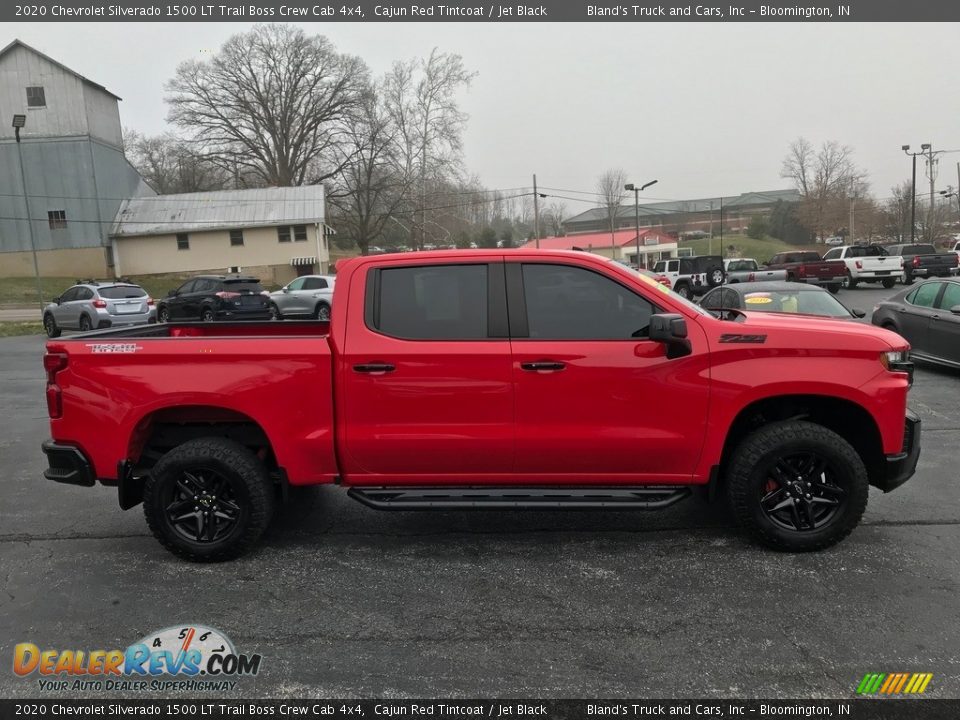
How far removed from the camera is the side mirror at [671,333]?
12.5ft

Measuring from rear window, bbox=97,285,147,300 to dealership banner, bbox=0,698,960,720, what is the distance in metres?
19.4

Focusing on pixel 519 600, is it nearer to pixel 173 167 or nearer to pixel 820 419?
pixel 820 419

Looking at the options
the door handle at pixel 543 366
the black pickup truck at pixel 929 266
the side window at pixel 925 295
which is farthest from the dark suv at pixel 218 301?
the black pickup truck at pixel 929 266

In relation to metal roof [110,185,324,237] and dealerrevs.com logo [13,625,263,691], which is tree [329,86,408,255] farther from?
dealerrevs.com logo [13,625,263,691]

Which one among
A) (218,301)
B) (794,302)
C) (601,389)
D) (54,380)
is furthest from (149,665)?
(218,301)

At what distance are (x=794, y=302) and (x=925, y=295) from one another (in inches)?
90.7

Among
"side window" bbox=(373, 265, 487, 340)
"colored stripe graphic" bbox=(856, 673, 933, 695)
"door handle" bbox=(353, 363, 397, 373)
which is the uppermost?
"side window" bbox=(373, 265, 487, 340)

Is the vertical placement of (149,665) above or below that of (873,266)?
below

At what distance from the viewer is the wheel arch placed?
166 inches

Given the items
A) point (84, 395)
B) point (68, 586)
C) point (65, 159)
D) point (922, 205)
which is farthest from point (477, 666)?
point (922, 205)

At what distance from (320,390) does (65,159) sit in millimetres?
47050

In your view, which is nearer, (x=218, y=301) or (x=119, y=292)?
(x=119, y=292)

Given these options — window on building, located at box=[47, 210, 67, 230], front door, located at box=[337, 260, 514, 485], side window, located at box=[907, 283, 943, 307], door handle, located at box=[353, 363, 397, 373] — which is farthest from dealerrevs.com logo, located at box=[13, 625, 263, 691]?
window on building, located at box=[47, 210, 67, 230]

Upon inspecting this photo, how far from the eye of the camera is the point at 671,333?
3.82m
